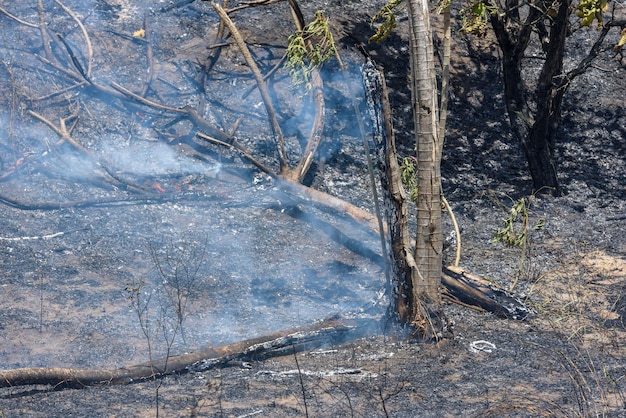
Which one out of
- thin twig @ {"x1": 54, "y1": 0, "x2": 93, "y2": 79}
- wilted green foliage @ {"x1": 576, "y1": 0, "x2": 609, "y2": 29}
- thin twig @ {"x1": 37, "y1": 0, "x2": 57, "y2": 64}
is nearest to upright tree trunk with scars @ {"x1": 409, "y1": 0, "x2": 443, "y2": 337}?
wilted green foliage @ {"x1": 576, "y1": 0, "x2": 609, "y2": 29}

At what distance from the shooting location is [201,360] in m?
4.80

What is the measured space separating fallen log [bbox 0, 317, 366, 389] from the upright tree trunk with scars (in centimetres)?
52

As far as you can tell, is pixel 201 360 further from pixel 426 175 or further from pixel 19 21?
pixel 19 21

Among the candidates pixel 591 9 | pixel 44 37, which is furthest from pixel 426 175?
pixel 44 37

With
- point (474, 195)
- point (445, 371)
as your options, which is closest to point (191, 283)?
point (445, 371)

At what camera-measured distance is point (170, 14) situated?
33.3 ft

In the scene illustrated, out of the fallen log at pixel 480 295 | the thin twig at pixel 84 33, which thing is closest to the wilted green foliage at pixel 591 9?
the fallen log at pixel 480 295

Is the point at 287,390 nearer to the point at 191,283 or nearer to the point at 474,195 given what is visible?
the point at 191,283

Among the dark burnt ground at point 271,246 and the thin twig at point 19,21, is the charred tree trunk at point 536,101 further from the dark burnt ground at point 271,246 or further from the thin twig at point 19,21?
the thin twig at point 19,21

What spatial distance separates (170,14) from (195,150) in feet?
8.67

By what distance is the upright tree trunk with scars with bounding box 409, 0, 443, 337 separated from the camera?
4945mm

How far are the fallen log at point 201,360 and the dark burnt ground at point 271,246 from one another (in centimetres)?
8

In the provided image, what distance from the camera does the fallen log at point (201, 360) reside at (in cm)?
442

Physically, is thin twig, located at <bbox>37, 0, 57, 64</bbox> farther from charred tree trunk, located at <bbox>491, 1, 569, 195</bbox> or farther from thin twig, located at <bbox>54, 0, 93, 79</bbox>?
charred tree trunk, located at <bbox>491, 1, 569, 195</bbox>
